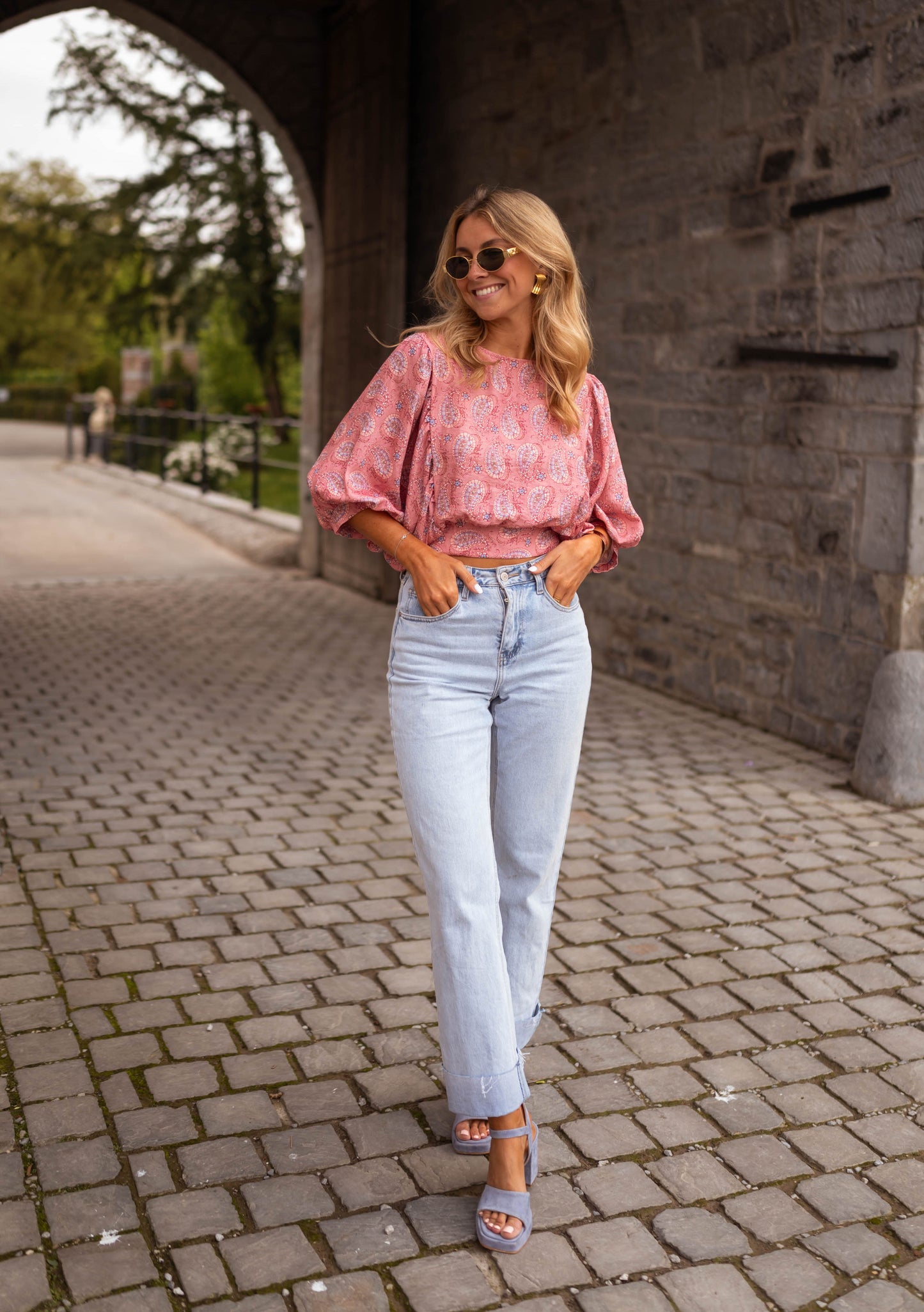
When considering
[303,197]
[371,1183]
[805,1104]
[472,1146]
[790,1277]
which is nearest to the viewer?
[790,1277]

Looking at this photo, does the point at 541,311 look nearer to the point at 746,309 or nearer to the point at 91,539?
the point at 746,309

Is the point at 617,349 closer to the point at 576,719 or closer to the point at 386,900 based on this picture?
the point at 386,900

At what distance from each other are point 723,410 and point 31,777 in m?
3.49

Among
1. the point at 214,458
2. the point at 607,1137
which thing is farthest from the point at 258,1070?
the point at 214,458

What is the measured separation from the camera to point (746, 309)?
243 inches

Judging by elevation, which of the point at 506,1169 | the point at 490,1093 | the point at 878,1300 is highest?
the point at 490,1093

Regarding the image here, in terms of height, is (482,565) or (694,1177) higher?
(482,565)

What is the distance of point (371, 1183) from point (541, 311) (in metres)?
1.65

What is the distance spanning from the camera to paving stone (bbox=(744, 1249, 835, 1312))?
228 centimetres

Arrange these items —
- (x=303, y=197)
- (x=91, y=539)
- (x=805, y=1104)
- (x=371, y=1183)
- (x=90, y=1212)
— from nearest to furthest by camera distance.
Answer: (x=90, y=1212) < (x=371, y=1183) < (x=805, y=1104) < (x=303, y=197) < (x=91, y=539)

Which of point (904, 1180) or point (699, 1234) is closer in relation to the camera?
point (699, 1234)

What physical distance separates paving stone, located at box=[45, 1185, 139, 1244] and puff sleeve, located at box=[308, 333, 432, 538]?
50.4 inches

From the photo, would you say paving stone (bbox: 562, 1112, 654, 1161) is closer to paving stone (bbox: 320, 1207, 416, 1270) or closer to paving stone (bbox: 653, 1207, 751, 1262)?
paving stone (bbox: 653, 1207, 751, 1262)

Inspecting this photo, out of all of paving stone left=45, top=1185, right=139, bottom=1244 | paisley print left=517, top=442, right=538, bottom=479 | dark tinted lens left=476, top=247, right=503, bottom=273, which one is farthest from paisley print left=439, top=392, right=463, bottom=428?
paving stone left=45, top=1185, right=139, bottom=1244
